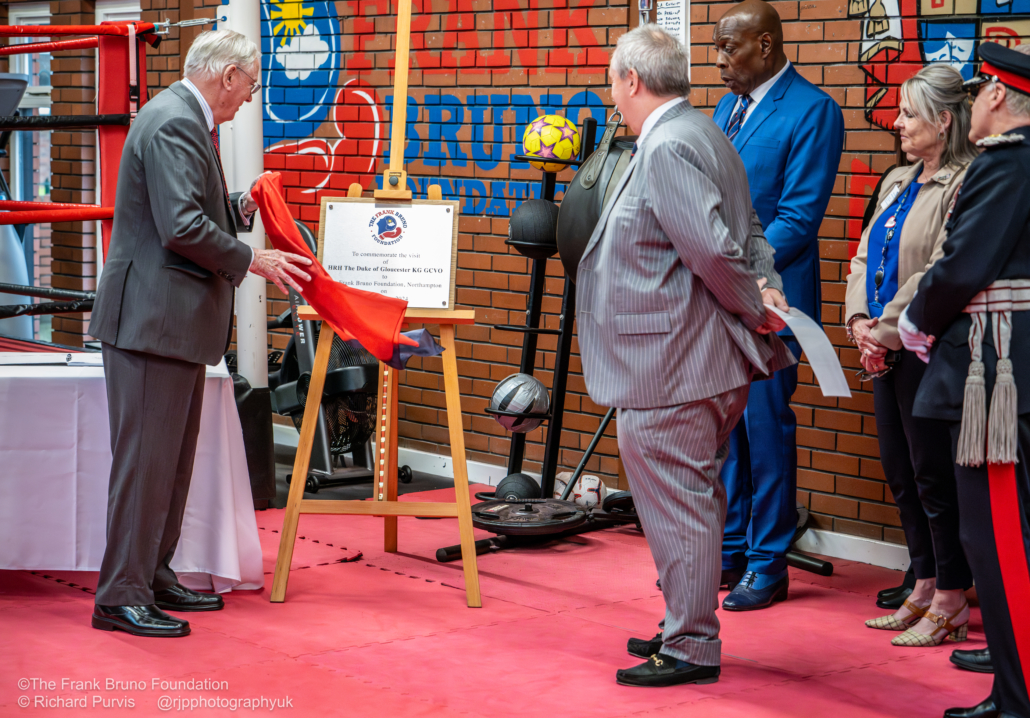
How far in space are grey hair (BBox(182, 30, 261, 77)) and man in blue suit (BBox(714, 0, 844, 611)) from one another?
1537 millimetres

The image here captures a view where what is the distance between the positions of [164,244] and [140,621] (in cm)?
108

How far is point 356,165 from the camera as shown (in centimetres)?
609

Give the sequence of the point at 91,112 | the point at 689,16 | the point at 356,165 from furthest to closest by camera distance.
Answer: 1. the point at 91,112
2. the point at 356,165
3. the point at 689,16

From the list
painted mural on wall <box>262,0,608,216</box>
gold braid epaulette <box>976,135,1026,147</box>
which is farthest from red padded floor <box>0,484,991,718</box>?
painted mural on wall <box>262,0,608,216</box>

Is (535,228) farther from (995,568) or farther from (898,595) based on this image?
(995,568)

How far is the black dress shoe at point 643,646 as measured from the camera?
125 inches

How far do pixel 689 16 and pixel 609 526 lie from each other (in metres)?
2.09

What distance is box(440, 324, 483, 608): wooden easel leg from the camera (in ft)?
12.3

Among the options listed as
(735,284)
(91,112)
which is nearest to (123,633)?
(735,284)

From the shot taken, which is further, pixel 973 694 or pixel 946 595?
pixel 946 595

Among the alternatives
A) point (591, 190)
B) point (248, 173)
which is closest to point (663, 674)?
point (591, 190)

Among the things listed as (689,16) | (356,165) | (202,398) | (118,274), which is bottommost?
(202,398)

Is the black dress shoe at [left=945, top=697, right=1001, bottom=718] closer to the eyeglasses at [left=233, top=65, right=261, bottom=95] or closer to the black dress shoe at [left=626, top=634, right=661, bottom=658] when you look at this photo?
the black dress shoe at [left=626, top=634, right=661, bottom=658]

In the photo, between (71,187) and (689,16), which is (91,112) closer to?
(71,187)
